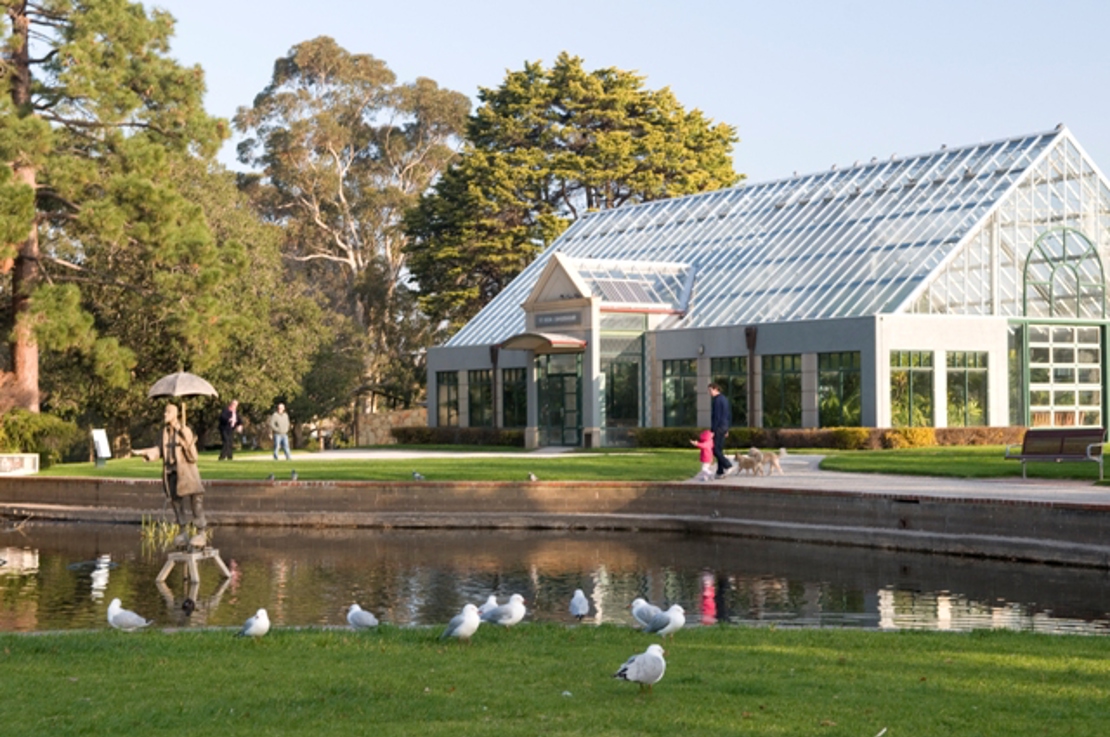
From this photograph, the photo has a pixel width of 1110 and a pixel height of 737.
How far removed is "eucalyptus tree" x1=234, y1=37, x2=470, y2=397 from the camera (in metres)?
77.6

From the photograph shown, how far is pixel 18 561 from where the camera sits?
22672 mm

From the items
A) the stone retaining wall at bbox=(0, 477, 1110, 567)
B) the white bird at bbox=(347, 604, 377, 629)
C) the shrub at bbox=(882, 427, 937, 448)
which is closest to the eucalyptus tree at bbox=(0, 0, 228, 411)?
the stone retaining wall at bbox=(0, 477, 1110, 567)

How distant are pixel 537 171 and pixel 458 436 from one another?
1939 cm

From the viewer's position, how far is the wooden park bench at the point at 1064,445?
2652 cm

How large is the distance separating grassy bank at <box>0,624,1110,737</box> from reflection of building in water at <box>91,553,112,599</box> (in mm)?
5893

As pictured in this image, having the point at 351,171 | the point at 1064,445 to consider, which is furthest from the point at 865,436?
the point at 351,171

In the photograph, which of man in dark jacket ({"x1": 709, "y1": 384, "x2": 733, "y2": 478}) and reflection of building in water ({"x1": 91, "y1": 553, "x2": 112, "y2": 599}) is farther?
man in dark jacket ({"x1": 709, "y1": 384, "x2": 733, "y2": 478})

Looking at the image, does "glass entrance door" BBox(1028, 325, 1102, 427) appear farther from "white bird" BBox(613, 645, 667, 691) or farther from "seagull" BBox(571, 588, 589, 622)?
"white bird" BBox(613, 645, 667, 691)

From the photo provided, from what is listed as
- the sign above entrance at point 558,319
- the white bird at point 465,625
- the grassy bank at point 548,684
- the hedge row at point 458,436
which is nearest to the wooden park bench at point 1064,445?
the grassy bank at point 548,684

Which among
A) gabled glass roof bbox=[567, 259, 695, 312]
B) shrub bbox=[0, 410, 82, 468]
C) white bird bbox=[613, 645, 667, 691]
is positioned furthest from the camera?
gabled glass roof bbox=[567, 259, 695, 312]

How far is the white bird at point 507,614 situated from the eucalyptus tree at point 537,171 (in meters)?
56.7

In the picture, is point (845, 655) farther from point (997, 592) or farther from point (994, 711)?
point (997, 592)

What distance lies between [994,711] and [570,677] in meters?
3.03

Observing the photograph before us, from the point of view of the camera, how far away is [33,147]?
39656 mm
